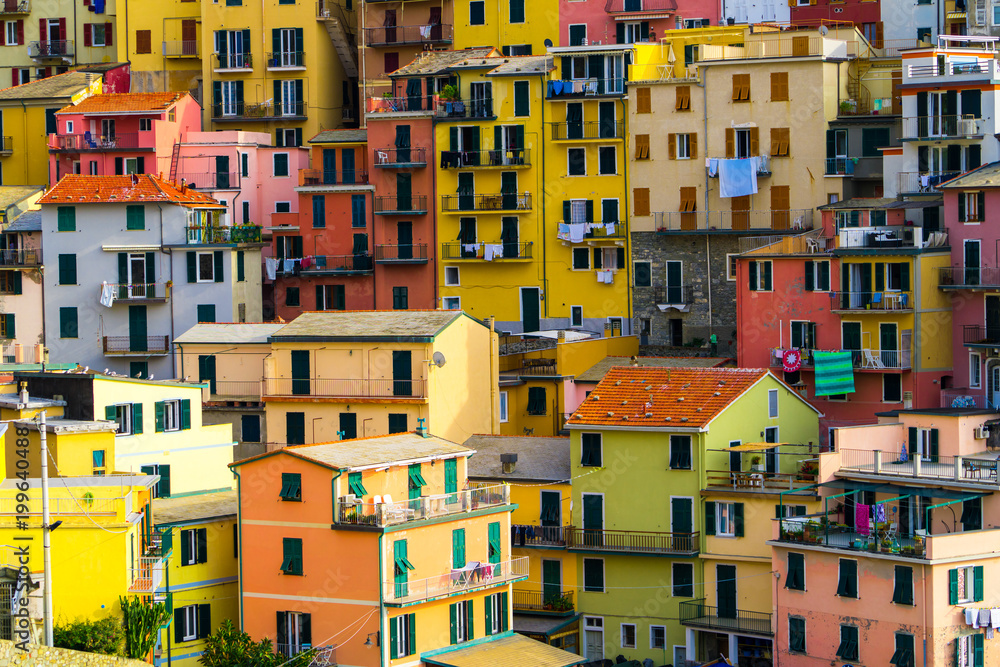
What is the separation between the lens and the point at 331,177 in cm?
9769

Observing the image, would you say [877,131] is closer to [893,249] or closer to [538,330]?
[893,249]

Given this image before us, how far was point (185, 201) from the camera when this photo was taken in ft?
300

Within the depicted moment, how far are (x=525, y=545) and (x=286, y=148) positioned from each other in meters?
34.4

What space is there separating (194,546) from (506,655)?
11128 mm

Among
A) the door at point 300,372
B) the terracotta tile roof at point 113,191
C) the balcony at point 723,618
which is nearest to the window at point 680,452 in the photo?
the balcony at point 723,618

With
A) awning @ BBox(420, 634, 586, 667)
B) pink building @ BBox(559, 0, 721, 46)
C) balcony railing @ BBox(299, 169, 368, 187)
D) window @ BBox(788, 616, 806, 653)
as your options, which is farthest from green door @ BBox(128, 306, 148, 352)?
window @ BBox(788, 616, 806, 653)

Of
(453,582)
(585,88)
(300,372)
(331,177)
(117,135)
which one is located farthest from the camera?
(117,135)

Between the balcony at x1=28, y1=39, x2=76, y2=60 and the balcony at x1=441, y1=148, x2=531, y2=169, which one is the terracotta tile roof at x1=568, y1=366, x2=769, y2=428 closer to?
the balcony at x1=441, y1=148, x2=531, y2=169

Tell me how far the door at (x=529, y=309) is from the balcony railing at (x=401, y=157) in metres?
7.62

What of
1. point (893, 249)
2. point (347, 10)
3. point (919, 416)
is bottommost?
point (919, 416)

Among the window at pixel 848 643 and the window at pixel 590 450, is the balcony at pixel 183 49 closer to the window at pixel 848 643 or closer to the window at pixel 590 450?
the window at pixel 590 450

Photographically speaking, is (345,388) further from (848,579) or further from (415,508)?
(848,579)

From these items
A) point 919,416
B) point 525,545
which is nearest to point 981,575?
point 919,416

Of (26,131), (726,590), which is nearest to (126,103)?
(26,131)
